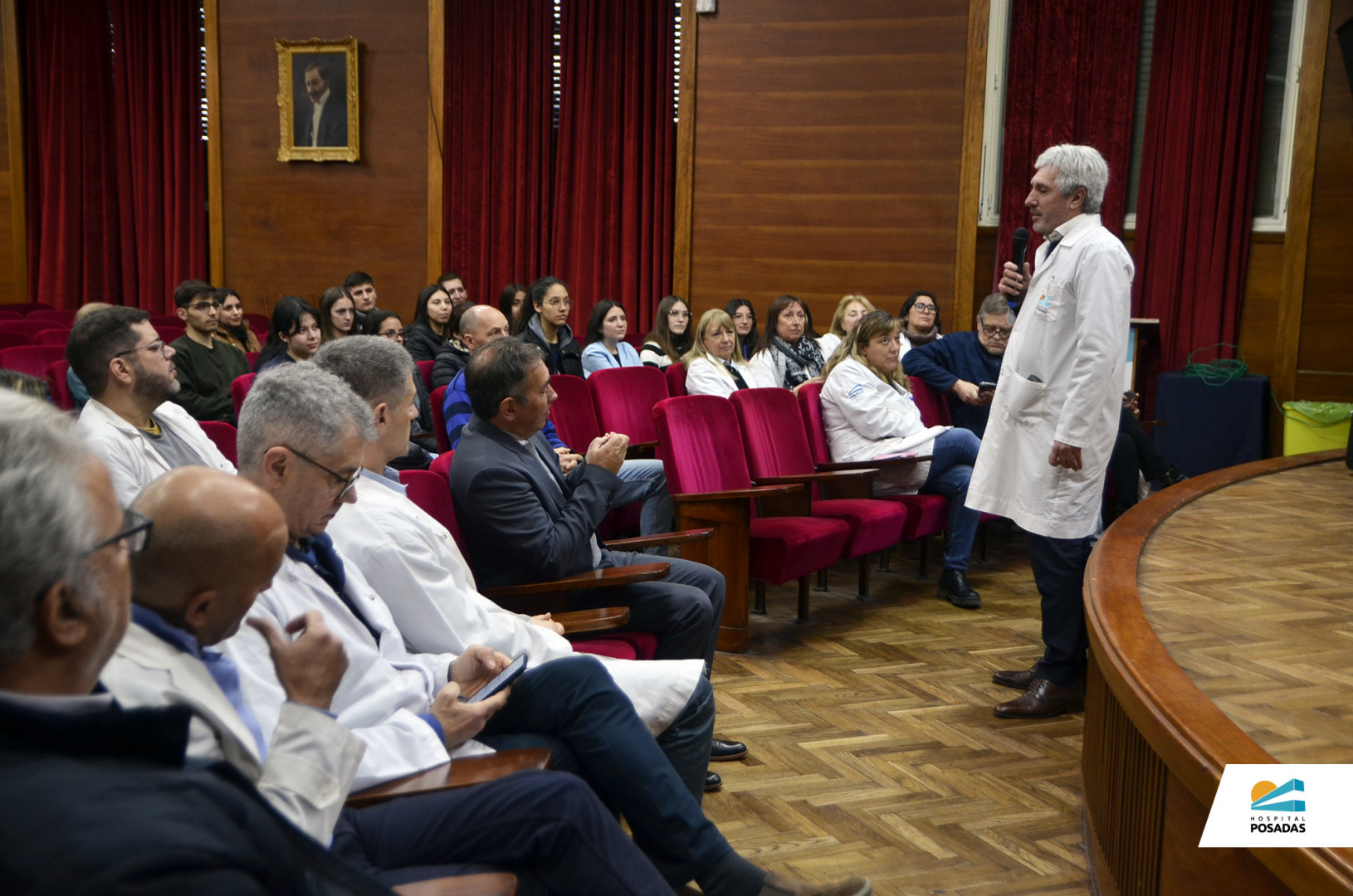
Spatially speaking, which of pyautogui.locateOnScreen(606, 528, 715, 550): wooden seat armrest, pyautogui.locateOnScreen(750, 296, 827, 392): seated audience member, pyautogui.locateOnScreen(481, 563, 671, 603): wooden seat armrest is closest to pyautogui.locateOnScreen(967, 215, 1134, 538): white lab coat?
pyautogui.locateOnScreen(606, 528, 715, 550): wooden seat armrest

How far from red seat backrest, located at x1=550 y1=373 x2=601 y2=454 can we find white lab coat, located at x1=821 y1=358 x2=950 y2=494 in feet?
2.94

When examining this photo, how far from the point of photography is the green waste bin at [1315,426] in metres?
5.67

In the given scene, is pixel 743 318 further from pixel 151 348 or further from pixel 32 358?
pixel 151 348

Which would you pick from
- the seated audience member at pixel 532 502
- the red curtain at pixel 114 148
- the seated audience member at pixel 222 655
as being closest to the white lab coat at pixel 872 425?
the seated audience member at pixel 532 502

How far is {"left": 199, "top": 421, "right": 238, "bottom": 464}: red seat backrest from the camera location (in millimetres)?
2887

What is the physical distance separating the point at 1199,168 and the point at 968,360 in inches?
96.4

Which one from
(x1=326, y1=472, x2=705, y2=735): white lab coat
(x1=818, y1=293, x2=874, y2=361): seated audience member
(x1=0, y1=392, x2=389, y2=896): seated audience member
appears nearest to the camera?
(x1=0, y1=392, x2=389, y2=896): seated audience member

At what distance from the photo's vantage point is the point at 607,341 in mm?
5395

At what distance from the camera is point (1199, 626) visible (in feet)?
6.22

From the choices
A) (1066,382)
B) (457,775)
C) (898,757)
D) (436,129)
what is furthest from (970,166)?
(457,775)

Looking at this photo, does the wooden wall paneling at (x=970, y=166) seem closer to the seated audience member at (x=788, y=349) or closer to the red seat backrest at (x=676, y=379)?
A: the seated audience member at (x=788, y=349)

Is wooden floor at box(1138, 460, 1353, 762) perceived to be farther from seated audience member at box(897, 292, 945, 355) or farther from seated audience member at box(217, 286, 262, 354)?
seated audience member at box(217, 286, 262, 354)

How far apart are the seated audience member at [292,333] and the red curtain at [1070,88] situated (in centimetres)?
392

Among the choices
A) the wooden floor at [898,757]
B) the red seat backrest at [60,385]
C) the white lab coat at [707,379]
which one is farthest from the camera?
the white lab coat at [707,379]
